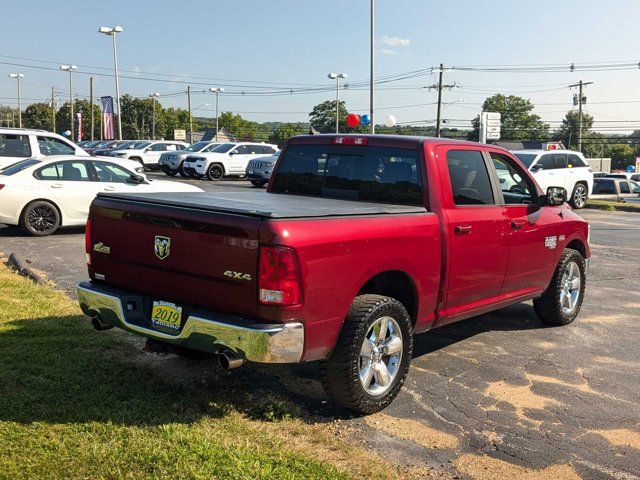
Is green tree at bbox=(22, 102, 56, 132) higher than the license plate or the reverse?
higher

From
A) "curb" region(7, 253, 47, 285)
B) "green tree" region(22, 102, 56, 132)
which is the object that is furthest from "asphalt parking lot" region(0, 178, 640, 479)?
"green tree" region(22, 102, 56, 132)

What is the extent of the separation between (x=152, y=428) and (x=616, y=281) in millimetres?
7562

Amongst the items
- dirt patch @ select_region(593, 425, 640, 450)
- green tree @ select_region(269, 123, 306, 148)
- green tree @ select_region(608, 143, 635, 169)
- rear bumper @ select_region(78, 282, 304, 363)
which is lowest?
dirt patch @ select_region(593, 425, 640, 450)

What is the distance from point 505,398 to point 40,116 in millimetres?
126701

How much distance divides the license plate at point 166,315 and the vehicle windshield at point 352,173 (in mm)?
1913

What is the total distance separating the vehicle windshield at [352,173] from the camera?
5042mm

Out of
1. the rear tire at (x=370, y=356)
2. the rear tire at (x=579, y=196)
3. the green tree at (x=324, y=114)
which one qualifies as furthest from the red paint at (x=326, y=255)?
the green tree at (x=324, y=114)

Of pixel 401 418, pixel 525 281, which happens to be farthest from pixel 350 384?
pixel 525 281

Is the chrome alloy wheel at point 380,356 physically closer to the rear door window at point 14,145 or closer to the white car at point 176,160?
the rear door window at point 14,145

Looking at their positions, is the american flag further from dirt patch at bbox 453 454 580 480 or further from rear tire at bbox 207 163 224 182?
dirt patch at bbox 453 454 580 480

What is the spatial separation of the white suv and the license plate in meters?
16.1

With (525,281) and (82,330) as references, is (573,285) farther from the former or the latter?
(82,330)

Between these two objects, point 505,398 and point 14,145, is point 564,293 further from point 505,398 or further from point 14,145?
point 14,145

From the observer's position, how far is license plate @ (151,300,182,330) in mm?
4000
